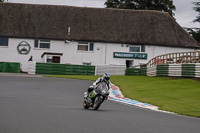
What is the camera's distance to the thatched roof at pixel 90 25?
5347 centimetres

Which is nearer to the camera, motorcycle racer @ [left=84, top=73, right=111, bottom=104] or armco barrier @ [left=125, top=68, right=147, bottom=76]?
motorcycle racer @ [left=84, top=73, right=111, bottom=104]

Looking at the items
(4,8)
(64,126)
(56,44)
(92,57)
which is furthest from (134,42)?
(64,126)

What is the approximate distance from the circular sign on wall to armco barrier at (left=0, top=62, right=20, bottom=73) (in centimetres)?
485

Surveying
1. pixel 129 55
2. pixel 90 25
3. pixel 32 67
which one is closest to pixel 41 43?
pixel 90 25

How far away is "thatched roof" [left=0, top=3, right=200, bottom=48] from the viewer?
53469mm

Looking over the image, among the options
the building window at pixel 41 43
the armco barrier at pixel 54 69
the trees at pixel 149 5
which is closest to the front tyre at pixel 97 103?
the armco barrier at pixel 54 69

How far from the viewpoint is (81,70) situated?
4584cm

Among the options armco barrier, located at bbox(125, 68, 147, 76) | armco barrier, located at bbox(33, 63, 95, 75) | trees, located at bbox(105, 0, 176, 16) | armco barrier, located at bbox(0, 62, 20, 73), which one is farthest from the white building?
trees, located at bbox(105, 0, 176, 16)

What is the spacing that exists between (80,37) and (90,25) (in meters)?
2.36

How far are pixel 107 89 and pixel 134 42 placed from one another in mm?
39641

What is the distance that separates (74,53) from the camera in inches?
2116

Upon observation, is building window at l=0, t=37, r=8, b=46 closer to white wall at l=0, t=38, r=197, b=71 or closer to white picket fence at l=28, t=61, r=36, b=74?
white wall at l=0, t=38, r=197, b=71

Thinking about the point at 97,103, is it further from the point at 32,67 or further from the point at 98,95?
the point at 32,67

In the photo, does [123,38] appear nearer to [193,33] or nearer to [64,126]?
[193,33]
